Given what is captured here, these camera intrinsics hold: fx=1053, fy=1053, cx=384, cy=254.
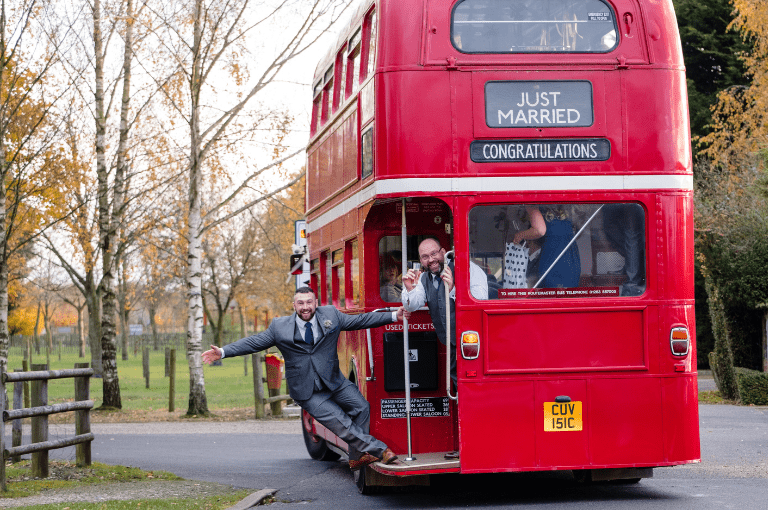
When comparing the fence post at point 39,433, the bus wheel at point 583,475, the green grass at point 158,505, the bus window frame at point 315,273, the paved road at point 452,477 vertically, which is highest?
the bus window frame at point 315,273

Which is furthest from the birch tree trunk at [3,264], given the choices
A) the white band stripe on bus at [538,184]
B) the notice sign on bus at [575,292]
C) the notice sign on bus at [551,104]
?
the notice sign on bus at [551,104]

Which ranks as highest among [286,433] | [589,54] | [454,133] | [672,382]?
[589,54]

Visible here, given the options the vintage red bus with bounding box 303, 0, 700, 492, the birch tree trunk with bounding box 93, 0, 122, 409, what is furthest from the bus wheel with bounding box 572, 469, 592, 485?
the birch tree trunk with bounding box 93, 0, 122, 409

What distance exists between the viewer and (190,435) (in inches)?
709

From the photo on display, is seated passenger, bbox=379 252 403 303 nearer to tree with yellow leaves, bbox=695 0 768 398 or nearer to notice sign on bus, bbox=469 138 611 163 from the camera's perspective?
notice sign on bus, bbox=469 138 611 163

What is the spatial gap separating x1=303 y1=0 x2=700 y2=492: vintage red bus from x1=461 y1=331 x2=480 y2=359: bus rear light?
0.06 ft

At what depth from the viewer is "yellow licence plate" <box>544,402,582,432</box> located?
8562 mm

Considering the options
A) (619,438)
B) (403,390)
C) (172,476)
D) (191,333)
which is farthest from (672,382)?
(191,333)

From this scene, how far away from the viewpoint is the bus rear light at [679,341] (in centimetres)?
866

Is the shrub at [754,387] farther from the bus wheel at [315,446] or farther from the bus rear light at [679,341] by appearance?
the bus rear light at [679,341]

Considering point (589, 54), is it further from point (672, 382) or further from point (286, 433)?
point (286, 433)

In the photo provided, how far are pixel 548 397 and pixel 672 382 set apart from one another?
3.36 feet

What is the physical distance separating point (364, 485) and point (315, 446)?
3.63 meters

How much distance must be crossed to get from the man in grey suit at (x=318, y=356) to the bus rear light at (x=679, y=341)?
2.42m
